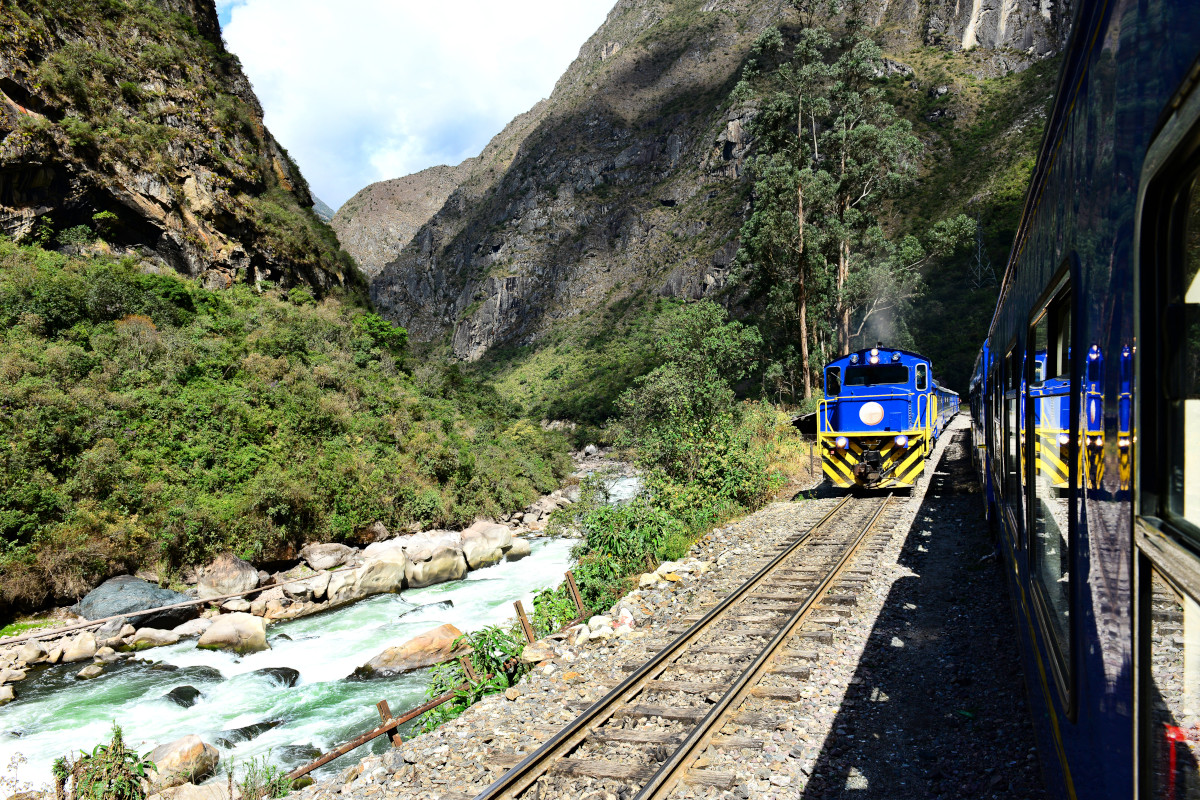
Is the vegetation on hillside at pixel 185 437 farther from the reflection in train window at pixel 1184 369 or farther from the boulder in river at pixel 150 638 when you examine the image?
the reflection in train window at pixel 1184 369

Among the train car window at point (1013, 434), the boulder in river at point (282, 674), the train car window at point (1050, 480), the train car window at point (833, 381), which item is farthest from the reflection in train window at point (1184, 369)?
the train car window at point (833, 381)

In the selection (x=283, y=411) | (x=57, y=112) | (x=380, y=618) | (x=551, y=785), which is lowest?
(x=380, y=618)

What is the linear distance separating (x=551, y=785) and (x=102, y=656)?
12258 millimetres

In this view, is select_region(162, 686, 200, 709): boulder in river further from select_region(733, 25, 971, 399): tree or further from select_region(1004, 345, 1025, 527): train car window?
select_region(733, 25, 971, 399): tree

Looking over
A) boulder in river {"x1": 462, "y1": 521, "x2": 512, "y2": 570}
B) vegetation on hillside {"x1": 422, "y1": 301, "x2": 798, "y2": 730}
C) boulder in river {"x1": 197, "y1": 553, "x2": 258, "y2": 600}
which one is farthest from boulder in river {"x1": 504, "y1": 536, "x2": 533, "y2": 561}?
→ boulder in river {"x1": 197, "y1": 553, "x2": 258, "y2": 600}

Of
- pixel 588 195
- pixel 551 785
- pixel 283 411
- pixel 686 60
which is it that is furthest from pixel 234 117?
pixel 686 60

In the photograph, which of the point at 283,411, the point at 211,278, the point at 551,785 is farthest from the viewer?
the point at 211,278

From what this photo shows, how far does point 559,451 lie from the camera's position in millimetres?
37656

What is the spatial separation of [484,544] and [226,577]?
7.40 meters

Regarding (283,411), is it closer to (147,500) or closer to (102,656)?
(147,500)

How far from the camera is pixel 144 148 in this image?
29438mm

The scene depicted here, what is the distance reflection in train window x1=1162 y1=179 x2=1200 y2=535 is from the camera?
1.33 meters

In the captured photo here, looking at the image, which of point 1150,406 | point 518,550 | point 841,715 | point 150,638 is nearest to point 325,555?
point 150,638

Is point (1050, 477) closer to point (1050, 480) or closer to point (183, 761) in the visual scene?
point (1050, 480)
